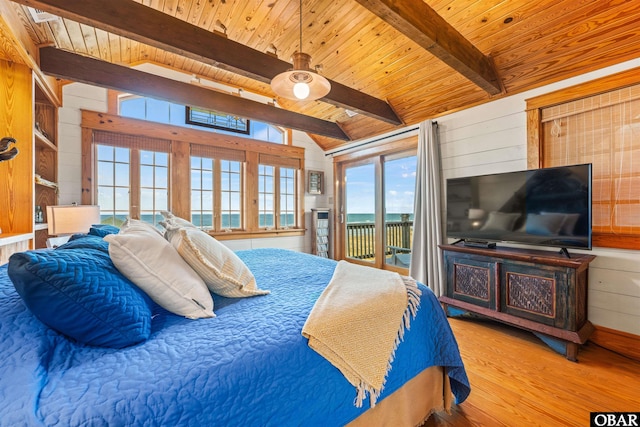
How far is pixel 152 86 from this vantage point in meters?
2.92

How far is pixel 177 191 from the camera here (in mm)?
3957

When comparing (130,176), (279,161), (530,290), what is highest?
(279,161)

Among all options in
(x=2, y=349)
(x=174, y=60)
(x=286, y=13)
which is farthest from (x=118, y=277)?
(x=174, y=60)

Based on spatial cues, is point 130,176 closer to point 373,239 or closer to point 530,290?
point 373,239

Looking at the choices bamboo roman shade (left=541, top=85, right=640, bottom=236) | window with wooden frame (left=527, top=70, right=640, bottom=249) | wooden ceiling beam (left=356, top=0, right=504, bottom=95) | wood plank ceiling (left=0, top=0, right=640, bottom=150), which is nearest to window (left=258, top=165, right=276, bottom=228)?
wood plank ceiling (left=0, top=0, right=640, bottom=150)

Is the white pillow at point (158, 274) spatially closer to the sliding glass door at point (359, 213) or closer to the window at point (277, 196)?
the window at point (277, 196)

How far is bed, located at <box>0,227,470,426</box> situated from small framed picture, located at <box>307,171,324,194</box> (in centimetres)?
405

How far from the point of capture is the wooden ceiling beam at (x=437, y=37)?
1.72 meters

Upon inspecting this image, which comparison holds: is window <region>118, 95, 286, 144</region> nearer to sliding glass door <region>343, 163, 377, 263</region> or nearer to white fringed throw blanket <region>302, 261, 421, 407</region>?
sliding glass door <region>343, 163, 377, 263</region>

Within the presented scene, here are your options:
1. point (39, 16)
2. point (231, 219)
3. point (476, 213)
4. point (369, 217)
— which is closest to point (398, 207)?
point (369, 217)

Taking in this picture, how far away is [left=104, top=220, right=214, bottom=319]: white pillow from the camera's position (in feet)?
3.47

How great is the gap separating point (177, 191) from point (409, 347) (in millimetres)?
3781

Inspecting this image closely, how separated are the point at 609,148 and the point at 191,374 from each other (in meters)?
3.32

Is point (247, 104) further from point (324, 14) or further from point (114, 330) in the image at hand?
point (114, 330)
